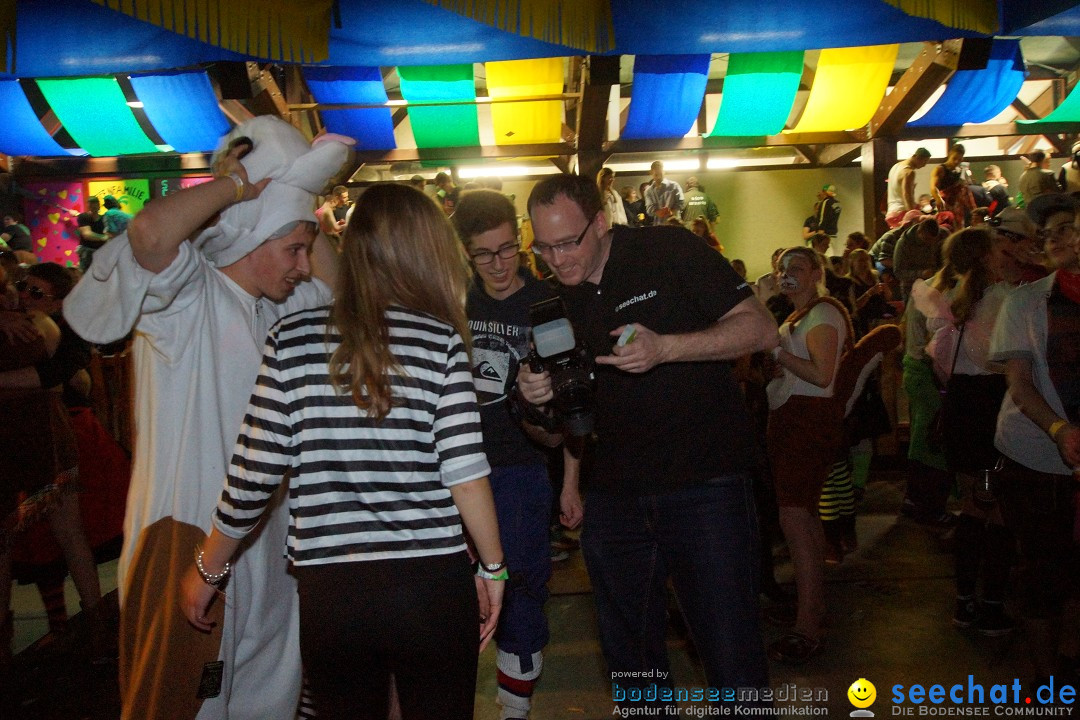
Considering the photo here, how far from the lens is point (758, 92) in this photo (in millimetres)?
9156

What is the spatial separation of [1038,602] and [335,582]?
9.56 ft

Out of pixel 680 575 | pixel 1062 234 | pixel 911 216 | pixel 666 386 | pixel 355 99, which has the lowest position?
pixel 680 575

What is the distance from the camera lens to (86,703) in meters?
3.84

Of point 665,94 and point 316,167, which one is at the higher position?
point 665,94

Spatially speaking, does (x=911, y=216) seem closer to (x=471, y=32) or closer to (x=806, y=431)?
(x=471, y=32)

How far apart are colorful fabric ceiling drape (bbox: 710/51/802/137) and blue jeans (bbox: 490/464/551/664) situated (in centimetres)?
683

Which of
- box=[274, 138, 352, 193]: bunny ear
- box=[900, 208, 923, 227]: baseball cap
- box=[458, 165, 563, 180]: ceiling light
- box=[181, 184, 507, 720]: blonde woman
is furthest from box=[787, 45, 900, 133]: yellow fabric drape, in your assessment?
box=[181, 184, 507, 720]: blonde woman

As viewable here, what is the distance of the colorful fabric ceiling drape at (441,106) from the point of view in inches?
345

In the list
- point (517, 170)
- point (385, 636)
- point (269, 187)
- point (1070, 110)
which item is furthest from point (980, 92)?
point (385, 636)

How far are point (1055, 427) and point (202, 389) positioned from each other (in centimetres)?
310

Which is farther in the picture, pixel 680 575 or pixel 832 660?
pixel 832 660

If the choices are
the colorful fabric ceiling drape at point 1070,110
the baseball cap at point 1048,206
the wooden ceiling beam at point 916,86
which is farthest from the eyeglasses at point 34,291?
the colorful fabric ceiling drape at point 1070,110

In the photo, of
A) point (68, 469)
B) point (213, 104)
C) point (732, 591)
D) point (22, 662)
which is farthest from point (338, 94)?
point (732, 591)

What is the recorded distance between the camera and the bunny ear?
2516mm
